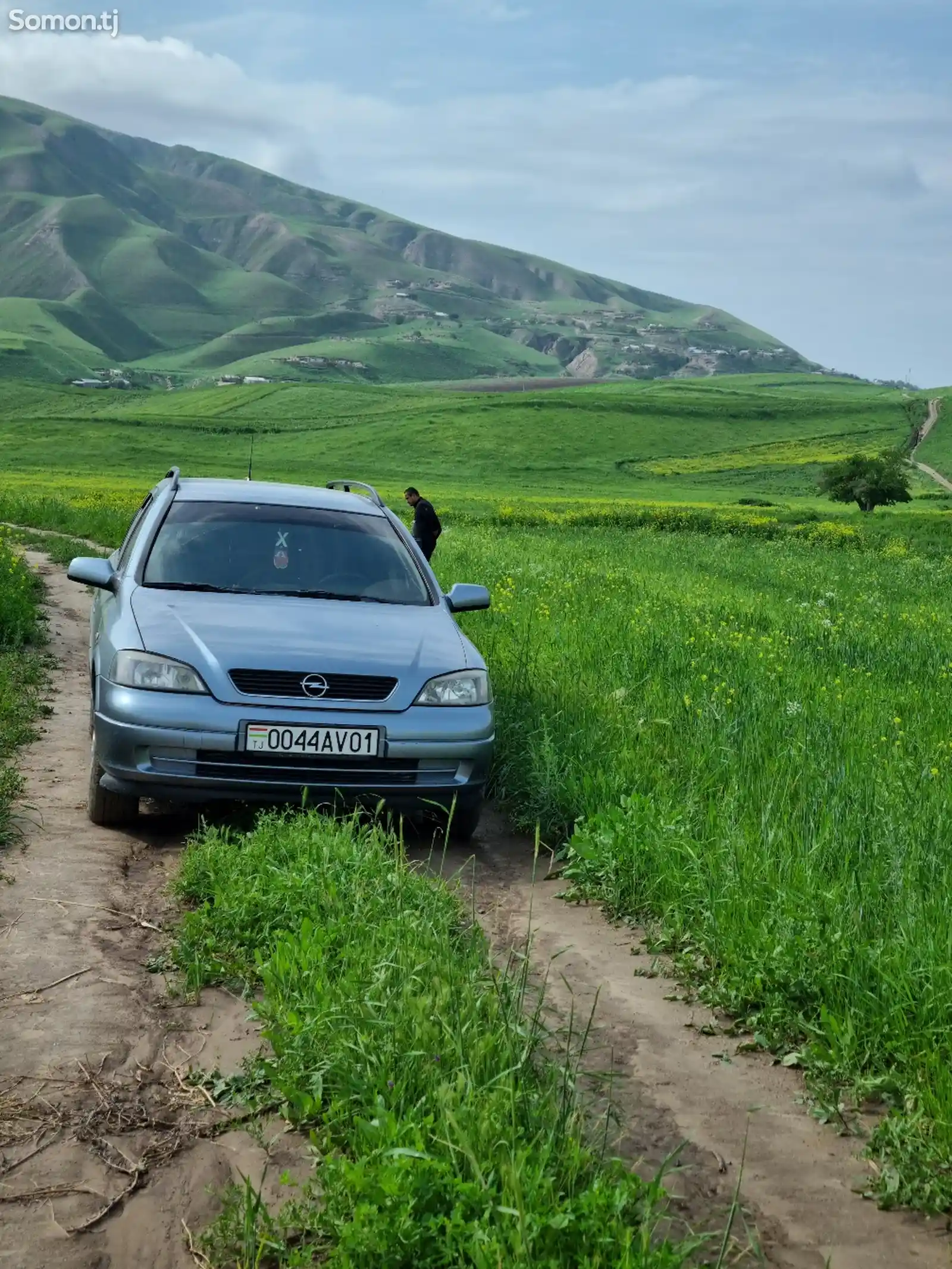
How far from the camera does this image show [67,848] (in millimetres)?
5957

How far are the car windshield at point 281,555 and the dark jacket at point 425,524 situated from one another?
10.5 meters

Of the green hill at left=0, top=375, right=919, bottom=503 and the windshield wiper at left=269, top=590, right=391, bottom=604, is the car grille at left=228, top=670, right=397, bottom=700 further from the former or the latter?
the green hill at left=0, top=375, right=919, bottom=503

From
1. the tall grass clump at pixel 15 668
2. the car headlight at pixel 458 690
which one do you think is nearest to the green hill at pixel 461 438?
the tall grass clump at pixel 15 668

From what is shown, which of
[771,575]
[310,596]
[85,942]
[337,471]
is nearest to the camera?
[85,942]

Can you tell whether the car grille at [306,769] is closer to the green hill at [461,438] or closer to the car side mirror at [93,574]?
the car side mirror at [93,574]

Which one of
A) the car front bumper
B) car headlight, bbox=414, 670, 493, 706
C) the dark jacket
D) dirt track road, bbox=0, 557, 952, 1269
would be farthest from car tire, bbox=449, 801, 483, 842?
the dark jacket

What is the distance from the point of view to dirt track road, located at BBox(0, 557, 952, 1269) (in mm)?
2992

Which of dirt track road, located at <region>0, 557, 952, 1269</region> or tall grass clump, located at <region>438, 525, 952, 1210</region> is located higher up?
tall grass clump, located at <region>438, 525, 952, 1210</region>

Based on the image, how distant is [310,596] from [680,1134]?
4.29 metres

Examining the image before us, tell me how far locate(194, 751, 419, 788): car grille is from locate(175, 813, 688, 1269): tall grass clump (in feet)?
3.40

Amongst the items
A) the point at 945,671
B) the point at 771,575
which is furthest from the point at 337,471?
the point at 945,671

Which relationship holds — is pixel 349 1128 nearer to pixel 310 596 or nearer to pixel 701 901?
pixel 701 901

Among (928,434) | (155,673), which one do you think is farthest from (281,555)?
(928,434)

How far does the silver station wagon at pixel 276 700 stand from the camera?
594cm
